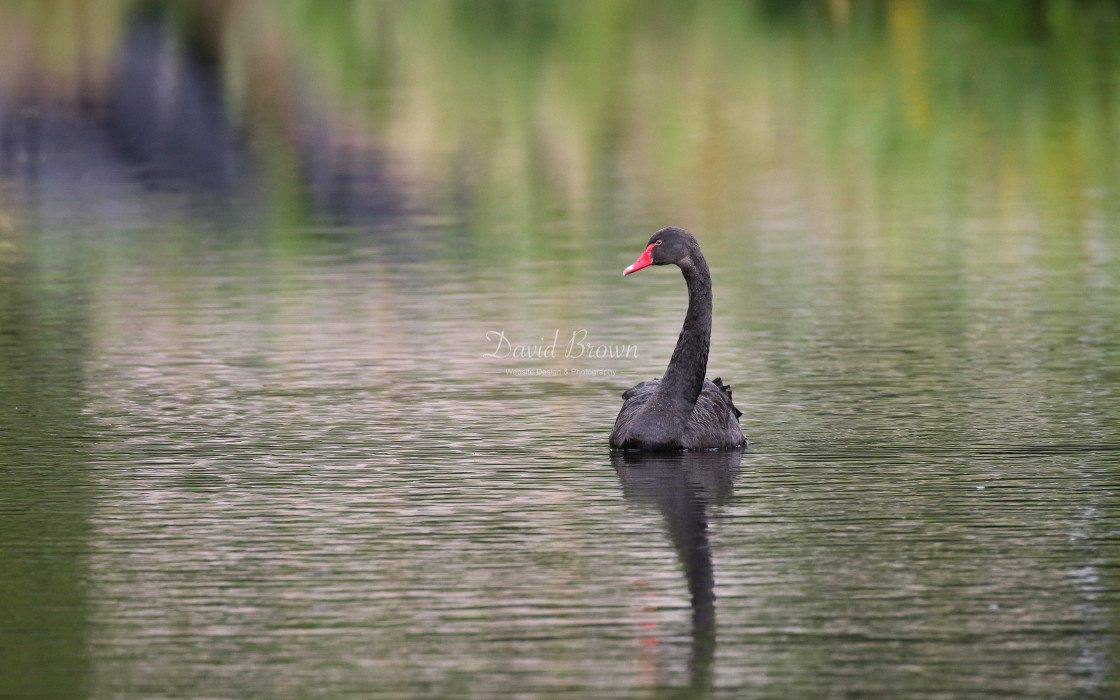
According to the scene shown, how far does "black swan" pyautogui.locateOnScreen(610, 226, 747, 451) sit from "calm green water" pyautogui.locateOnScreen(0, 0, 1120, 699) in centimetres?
21

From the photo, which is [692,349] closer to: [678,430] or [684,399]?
[684,399]

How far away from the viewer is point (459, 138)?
39.6m

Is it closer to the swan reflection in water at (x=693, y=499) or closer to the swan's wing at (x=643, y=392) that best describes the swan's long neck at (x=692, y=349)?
the swan's wing at (x=643, y=392)

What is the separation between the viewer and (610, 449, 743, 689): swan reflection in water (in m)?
8.48

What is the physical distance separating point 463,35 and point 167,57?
797cm

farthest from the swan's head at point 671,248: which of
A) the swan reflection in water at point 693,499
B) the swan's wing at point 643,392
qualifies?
the swan reflection in water at point 693,499

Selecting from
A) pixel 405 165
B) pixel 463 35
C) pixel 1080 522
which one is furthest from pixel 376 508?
pixel 463 35

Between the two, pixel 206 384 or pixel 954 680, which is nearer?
pixel 954 680

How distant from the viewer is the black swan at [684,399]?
12.7m

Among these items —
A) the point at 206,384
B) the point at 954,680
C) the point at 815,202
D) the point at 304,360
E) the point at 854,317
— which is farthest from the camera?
the point at 815,202

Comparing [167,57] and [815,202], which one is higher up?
[167,57]

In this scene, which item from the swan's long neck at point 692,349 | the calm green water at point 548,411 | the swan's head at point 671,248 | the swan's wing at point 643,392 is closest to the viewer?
the calm green water at point 548,411

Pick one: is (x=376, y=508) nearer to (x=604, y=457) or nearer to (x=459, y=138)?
(x=604, y=457)

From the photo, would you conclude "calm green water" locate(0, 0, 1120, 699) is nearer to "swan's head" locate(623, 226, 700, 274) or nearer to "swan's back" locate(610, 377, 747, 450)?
"swan's back" locate(610, 377, 747, 450)
